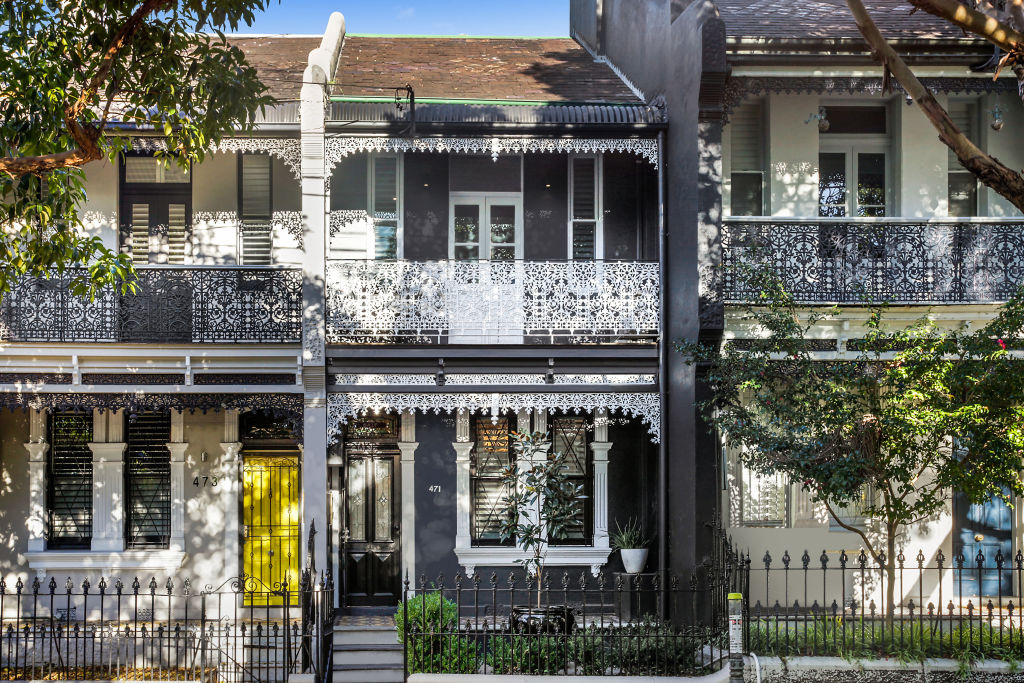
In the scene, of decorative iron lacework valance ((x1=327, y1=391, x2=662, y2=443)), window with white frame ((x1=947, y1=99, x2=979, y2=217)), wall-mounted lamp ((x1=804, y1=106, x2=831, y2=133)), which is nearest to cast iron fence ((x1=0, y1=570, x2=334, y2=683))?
decorative iron lacework valance ((x1=327, y1=391, x2=662, y2=443))

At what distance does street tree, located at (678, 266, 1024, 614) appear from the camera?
9742 millimetres

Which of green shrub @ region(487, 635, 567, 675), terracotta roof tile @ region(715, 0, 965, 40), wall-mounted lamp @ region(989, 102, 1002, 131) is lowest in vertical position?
green shrub @ region(487, 635, 567, 675)

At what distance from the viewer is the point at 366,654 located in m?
12.5

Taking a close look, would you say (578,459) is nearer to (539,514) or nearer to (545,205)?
(539,514)

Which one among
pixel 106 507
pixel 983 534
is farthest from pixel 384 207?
pixel 983 534

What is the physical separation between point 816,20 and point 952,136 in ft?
19.3

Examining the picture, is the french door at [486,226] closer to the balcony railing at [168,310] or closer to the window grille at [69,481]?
the balcony railing at [168,310]

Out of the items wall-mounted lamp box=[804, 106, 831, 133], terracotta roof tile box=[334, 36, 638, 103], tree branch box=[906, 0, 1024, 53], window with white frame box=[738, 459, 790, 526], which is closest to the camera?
tree branch box=[906, 0, 1024, 53]

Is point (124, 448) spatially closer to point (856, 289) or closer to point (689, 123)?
point (689, 123)

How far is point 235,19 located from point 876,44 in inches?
236

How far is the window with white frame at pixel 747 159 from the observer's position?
14.2m

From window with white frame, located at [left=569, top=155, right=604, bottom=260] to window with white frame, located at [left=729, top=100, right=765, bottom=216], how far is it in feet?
6.36

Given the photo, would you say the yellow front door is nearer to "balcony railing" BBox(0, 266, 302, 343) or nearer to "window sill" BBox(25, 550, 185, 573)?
"window sill" BBox(25, 550, 185, 573)

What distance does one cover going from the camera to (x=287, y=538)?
14523mm
